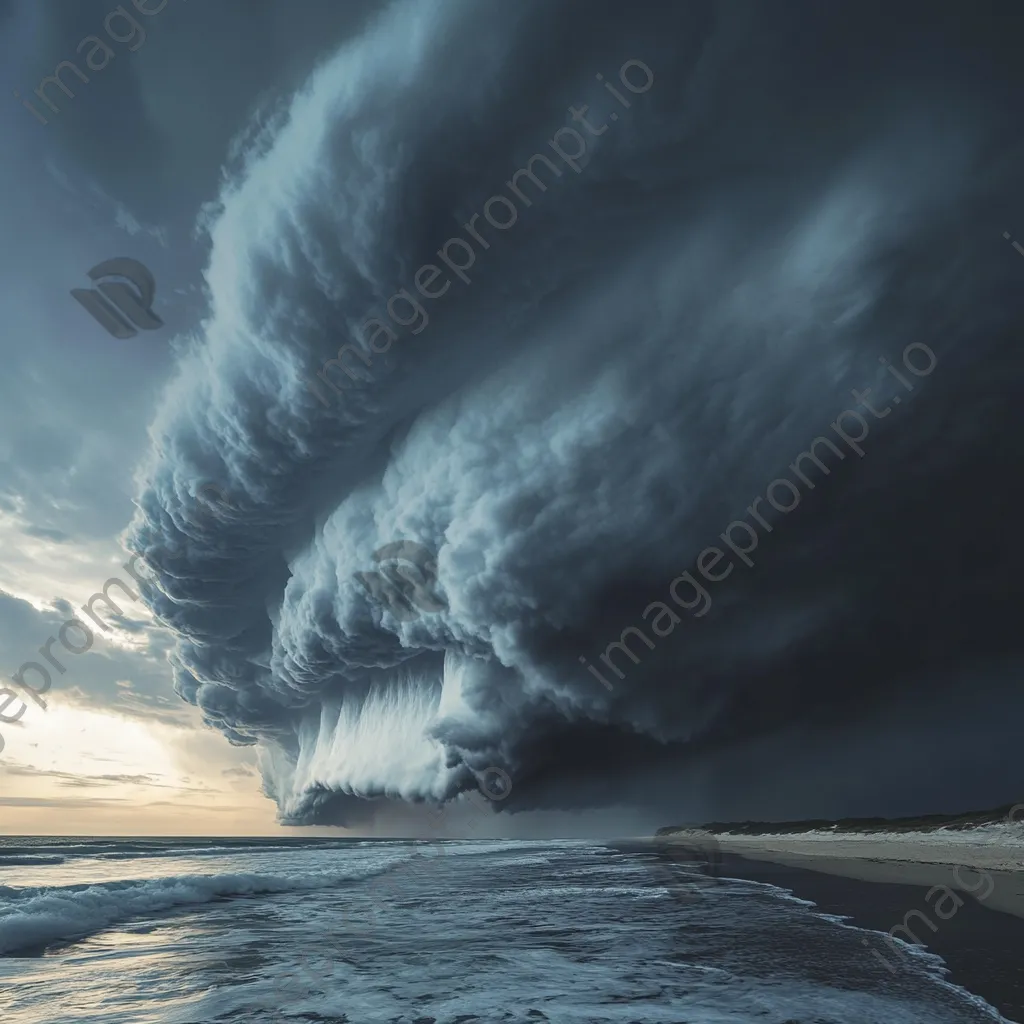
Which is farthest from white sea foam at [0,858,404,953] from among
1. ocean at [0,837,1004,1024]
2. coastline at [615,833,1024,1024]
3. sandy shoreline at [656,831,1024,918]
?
sandy shoreline at [656,831,1024,918]

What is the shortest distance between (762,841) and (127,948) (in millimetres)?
66709

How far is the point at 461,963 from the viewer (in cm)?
1067

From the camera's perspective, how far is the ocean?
314 inches

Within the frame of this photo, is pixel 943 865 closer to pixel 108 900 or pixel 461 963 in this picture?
pixel 461 963

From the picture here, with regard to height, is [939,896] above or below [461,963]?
below

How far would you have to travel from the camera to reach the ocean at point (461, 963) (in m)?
7.99

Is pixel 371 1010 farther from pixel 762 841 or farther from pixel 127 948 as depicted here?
pixel 762 841

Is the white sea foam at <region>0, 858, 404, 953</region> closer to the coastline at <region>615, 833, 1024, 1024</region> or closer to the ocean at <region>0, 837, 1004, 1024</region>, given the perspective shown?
the ocean at <region>0, 837, 1004, 1024</region>

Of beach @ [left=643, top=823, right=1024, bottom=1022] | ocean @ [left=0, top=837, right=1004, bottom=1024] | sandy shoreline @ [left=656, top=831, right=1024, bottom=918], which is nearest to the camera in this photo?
ocean @ [left=0, top=837, right=1004, bottom=1024]

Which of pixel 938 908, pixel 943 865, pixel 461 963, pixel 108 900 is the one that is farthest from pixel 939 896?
pixel 108 900

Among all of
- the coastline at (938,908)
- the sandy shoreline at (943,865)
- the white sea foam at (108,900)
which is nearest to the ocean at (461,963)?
the white sea foam at (108,900)

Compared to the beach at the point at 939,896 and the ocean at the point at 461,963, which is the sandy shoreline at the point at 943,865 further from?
the ocean at the point at 461,963

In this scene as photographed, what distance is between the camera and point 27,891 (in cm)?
2295

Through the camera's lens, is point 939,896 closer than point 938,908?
No
